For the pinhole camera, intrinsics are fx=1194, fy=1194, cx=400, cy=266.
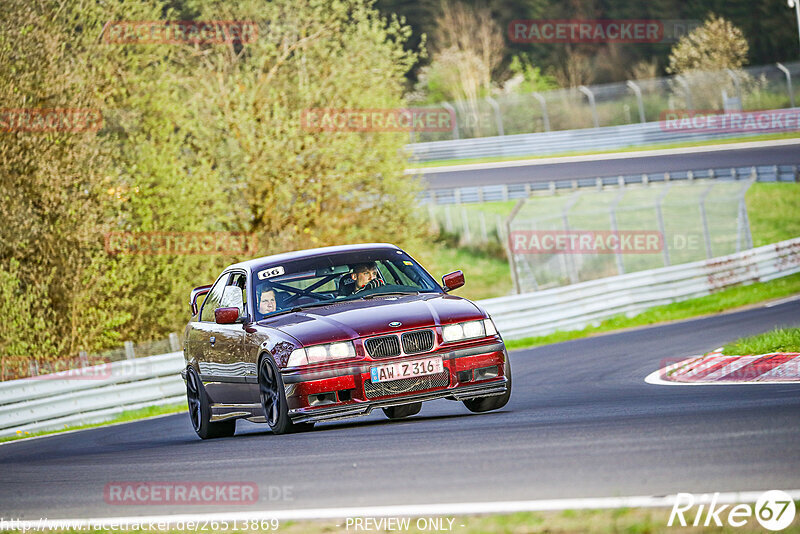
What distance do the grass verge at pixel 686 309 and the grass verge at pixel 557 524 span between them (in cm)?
1591

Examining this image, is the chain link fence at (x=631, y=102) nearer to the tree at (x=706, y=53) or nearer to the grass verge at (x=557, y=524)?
the tree at (x=706, y=53)

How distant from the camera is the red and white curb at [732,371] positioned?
10883 mm

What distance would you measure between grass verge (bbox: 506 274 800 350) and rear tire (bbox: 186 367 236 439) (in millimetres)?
10528

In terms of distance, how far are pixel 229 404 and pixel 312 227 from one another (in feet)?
62.5

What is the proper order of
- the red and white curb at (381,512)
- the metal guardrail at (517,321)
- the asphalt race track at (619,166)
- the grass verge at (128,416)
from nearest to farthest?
the red and white curb at (381,512) < the grass verge at (128,416) < the metal guardrail at (517,321) < the asphalt race track at (619,166)

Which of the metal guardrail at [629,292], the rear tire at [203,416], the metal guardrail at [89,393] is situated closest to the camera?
the rear tire at [203,416]

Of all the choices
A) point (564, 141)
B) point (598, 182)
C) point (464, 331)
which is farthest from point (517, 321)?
point (564, 141)

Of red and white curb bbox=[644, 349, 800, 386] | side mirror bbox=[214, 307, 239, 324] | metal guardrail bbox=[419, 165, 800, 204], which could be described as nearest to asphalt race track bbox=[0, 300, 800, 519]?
red and white curb bbox=[644, 349, 800, 386]

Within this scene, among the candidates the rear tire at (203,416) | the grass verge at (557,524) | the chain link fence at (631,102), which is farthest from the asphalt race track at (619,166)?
the grass verge at (557,524)

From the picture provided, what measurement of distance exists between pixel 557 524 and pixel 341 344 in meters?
4.06

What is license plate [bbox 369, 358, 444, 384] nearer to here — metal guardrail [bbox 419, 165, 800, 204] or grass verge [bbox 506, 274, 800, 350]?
grass verge [bbox 506, 274, 800, 350]

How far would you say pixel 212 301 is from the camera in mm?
11750

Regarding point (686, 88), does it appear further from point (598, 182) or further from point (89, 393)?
point (89, 393)

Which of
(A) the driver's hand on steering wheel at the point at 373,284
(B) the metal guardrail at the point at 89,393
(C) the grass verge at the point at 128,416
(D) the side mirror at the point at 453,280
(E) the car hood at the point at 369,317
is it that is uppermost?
(A) the driver's hand on steering wheel at the point at 373,284
